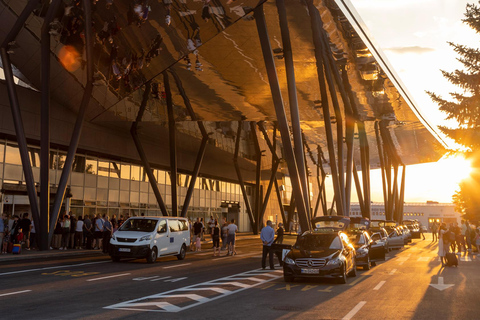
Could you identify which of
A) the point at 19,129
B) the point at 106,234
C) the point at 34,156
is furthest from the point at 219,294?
the point at 34,156

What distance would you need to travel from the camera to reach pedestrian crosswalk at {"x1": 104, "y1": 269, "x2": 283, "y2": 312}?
9.44 m

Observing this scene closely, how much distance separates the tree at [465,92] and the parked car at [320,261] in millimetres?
9630

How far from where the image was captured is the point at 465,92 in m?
28.6

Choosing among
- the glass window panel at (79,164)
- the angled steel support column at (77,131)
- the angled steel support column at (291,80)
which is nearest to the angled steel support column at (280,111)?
the angled steel support column at (291,80)

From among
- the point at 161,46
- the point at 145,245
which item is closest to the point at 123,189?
the point at 161,46

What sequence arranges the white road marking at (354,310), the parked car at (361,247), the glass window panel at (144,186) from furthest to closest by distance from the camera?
the glass window panel at (144,186) < the parked car at (361,247) < the white road marking at (354,310)

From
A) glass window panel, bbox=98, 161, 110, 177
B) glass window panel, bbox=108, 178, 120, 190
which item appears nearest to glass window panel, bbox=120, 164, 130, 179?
glass window panel, bbox=108, 178, 120, 190

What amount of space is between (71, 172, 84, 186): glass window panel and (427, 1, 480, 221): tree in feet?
81.3

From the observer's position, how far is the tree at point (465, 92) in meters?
23.1

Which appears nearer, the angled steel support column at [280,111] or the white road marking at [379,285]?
the white road marking at [379,285]

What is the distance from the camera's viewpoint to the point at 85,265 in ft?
61.0

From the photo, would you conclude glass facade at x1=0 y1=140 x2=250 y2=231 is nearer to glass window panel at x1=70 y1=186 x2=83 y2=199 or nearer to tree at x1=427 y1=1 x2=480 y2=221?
glass window panel at x1=70 y1=186 x2=83 y2=199

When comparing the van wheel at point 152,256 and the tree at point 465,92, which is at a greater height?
the tree at point 465,92

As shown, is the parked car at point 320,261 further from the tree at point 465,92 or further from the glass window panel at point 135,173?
the glass window panel at point 135,173
